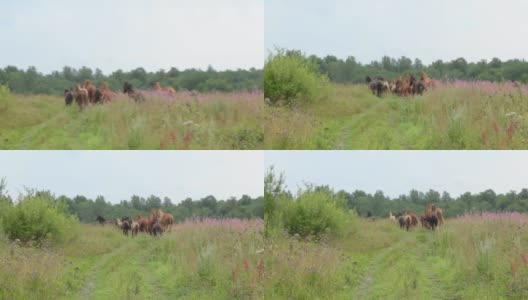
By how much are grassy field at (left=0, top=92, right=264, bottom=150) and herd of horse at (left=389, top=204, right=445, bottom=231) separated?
80.6 inches

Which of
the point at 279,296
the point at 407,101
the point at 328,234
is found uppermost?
the point at 407,101

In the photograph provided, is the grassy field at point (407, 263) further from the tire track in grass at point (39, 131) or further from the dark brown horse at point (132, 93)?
the tire track in grass at point (39, 131)

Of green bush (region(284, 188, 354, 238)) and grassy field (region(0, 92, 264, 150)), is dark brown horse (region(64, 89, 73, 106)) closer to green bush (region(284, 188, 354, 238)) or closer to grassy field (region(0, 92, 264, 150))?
grassy field (region(0, 92, 264, 150))

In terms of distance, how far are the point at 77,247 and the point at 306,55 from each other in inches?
150

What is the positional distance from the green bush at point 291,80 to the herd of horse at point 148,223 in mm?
2072

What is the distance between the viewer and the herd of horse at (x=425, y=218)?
977cm

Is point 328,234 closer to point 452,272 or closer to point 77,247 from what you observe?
point 452,272

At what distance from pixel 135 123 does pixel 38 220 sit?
1763mm

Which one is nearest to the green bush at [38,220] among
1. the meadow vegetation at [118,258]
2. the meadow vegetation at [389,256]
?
the meadow vegetation at [118,258]

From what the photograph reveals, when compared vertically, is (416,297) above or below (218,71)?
below

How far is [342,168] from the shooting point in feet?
31.6

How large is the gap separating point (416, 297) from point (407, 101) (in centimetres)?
244

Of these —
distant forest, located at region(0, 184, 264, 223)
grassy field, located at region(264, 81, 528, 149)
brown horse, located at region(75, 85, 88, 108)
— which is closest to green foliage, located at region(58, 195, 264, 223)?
distant forest, located at region(0, 184, 264, 223)

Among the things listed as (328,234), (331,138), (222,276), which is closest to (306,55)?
(331,138)
